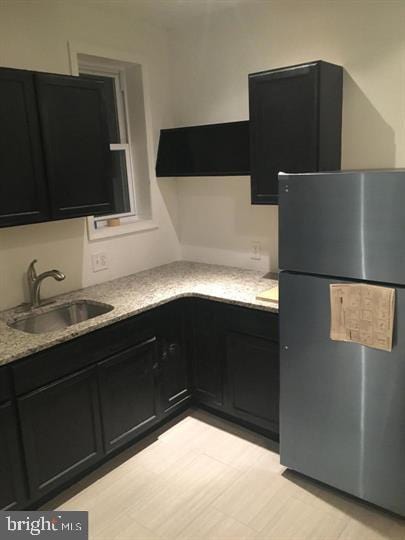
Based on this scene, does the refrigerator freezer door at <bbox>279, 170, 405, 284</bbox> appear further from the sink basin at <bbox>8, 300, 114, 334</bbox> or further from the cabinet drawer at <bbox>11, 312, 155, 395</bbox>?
the sink basin at <bbox>8, 300, 114, 334</bbox>

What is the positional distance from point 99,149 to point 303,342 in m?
1.52

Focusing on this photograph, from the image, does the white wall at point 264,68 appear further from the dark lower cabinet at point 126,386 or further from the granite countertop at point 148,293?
the dark lower cabinet at point 126,386

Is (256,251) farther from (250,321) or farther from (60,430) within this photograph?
(60,430)

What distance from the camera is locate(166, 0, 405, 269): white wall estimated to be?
2395 millimetres

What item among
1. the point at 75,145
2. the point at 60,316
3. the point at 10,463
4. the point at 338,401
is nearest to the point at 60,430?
the point at 10,463

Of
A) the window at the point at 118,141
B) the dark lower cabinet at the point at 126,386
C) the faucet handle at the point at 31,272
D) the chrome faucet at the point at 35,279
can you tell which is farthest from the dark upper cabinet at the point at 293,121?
the faucet handle at the point at 31,272

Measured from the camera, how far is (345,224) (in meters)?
1.88

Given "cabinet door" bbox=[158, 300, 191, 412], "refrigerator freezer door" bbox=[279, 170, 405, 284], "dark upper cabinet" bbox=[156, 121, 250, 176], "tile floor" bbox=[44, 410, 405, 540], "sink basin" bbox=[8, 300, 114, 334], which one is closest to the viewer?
"refrigerator freezer door" bbox=[279, 170, 405, 284]

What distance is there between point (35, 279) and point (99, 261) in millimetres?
522

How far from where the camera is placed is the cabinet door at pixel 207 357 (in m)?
2.74

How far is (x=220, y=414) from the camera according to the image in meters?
2.92

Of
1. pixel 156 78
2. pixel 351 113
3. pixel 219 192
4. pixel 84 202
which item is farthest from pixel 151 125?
pixel 351 113

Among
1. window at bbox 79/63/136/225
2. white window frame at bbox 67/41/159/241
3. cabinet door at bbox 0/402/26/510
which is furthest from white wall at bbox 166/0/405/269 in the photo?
cabinet door at bbox 0/402/26/510

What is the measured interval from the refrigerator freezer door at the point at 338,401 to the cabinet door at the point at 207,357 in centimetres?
57
